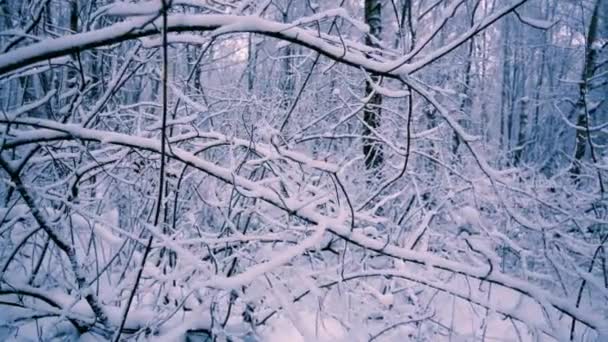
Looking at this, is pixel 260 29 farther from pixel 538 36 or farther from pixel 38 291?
pixel 538 36

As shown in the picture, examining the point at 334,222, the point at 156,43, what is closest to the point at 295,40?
the point at 156,43

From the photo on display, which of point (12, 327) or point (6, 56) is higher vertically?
point (6, 56)

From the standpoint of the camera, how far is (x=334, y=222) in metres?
1.93

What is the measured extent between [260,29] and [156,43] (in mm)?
441

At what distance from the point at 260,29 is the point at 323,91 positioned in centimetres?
500

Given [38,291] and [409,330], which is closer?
[38,291]

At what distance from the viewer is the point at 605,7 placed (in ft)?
34.9

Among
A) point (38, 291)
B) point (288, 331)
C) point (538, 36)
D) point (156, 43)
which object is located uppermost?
point (538, 36)

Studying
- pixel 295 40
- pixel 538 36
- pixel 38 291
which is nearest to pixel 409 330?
pixel 295 40

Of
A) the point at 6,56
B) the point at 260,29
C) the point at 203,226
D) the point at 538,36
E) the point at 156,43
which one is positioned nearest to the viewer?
the point at 6,56

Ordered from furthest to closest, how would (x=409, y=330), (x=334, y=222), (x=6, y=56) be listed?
1. (x=409, y=330)
2. (x=334, y=222)
3. (x=6, y=56)

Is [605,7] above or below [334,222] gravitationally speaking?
above

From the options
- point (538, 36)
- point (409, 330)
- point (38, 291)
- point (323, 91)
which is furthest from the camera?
point (538, 36)

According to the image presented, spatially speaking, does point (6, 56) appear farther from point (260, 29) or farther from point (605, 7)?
point (605, 7)
